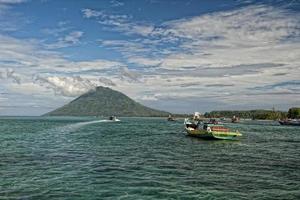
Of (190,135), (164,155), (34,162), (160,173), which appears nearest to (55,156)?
(34,162)

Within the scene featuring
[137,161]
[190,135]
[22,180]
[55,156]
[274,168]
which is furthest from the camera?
[190,135]

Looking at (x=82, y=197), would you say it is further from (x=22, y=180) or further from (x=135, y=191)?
(x=22, y=180)

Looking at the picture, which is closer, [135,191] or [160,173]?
[135,191]

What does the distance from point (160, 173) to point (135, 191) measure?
30.5ft

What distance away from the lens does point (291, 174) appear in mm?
41906

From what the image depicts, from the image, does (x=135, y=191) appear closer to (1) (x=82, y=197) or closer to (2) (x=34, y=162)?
(1) (x=82, y=197)

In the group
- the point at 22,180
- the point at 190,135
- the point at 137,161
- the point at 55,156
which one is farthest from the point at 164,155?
the point at 190,135

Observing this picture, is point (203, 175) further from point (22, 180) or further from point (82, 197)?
point (22, 180)

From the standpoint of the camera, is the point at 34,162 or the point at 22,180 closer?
the point at 22,180

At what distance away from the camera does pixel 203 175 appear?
40156 millimetres

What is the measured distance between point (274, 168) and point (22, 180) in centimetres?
2915

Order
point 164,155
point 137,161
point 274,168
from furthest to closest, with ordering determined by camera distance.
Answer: point 164,155
point 137,161
point 274,168

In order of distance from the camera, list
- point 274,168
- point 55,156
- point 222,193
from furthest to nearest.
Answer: point 55,156 → point 274,168 → point 222,193

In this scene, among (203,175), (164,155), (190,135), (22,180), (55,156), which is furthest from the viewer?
(190,135)
